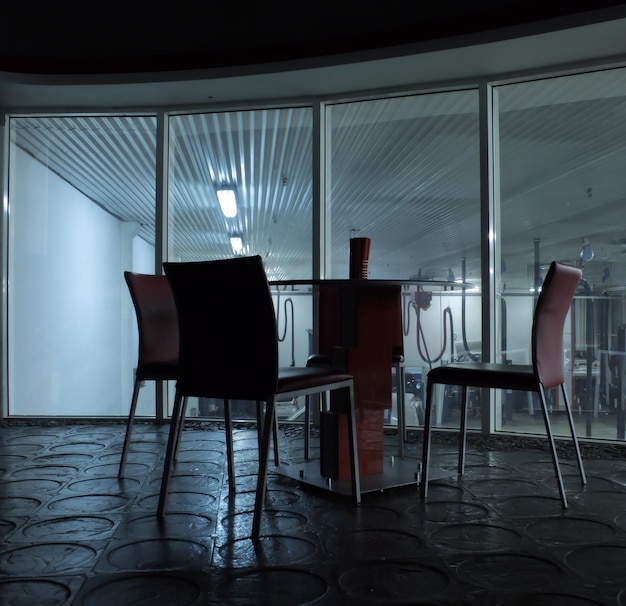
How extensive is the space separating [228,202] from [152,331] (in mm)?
1522

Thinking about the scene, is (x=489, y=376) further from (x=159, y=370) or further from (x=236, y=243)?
(x=236, y=243)

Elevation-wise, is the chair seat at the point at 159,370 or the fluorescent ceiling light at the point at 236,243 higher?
the fluorescent ceiling light at the point at 236,243

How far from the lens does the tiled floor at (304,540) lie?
5.27 ft

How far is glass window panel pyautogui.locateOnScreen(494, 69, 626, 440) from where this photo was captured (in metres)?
3.53

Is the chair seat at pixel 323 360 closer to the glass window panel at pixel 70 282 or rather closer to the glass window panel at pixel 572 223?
Answer: the glass window panel at pixel 572 223

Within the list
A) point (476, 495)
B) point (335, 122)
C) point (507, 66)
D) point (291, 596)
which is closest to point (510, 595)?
point (291, 596)

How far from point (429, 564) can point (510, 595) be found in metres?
0.27

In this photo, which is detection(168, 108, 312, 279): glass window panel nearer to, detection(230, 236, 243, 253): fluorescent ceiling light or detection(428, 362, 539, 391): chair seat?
detection(230, 236, 243, 253): fluorescent ceiling light

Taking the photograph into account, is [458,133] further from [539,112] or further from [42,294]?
[42,294]

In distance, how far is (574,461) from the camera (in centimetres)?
314

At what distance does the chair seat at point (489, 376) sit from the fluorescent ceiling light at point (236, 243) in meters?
2.14

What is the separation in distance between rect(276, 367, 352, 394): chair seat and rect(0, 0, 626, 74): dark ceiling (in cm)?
210

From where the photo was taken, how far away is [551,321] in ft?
8.11

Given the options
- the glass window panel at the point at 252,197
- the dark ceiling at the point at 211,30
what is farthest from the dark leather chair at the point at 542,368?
the glass window panel at the point at 252,197
